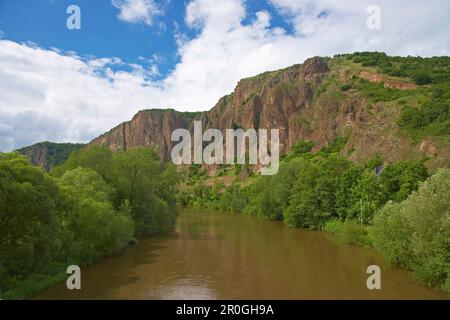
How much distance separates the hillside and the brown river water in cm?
2719

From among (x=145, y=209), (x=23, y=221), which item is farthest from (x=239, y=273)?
(x=145, y=209)

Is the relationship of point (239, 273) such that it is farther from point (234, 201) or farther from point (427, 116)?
point (234, 201)

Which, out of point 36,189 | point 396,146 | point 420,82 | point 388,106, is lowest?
point 36,189

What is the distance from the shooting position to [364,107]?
123 m

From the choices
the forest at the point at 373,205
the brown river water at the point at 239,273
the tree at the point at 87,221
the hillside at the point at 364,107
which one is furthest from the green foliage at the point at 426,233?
the hillside at the point at 364,107

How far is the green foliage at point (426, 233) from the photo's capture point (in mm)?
25469

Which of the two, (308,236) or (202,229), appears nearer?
(308,236)

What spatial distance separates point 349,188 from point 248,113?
132 metres

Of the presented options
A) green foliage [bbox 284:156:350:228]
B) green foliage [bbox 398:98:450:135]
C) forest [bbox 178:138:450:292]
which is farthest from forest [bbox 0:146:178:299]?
green foliage [bbox 398:98:450:135]

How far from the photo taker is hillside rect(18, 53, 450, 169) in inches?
3121

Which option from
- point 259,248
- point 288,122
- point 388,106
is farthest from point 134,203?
point 288,122

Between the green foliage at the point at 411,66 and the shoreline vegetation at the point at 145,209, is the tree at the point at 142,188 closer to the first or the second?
the shoreline vegetation at the point at 145,209
